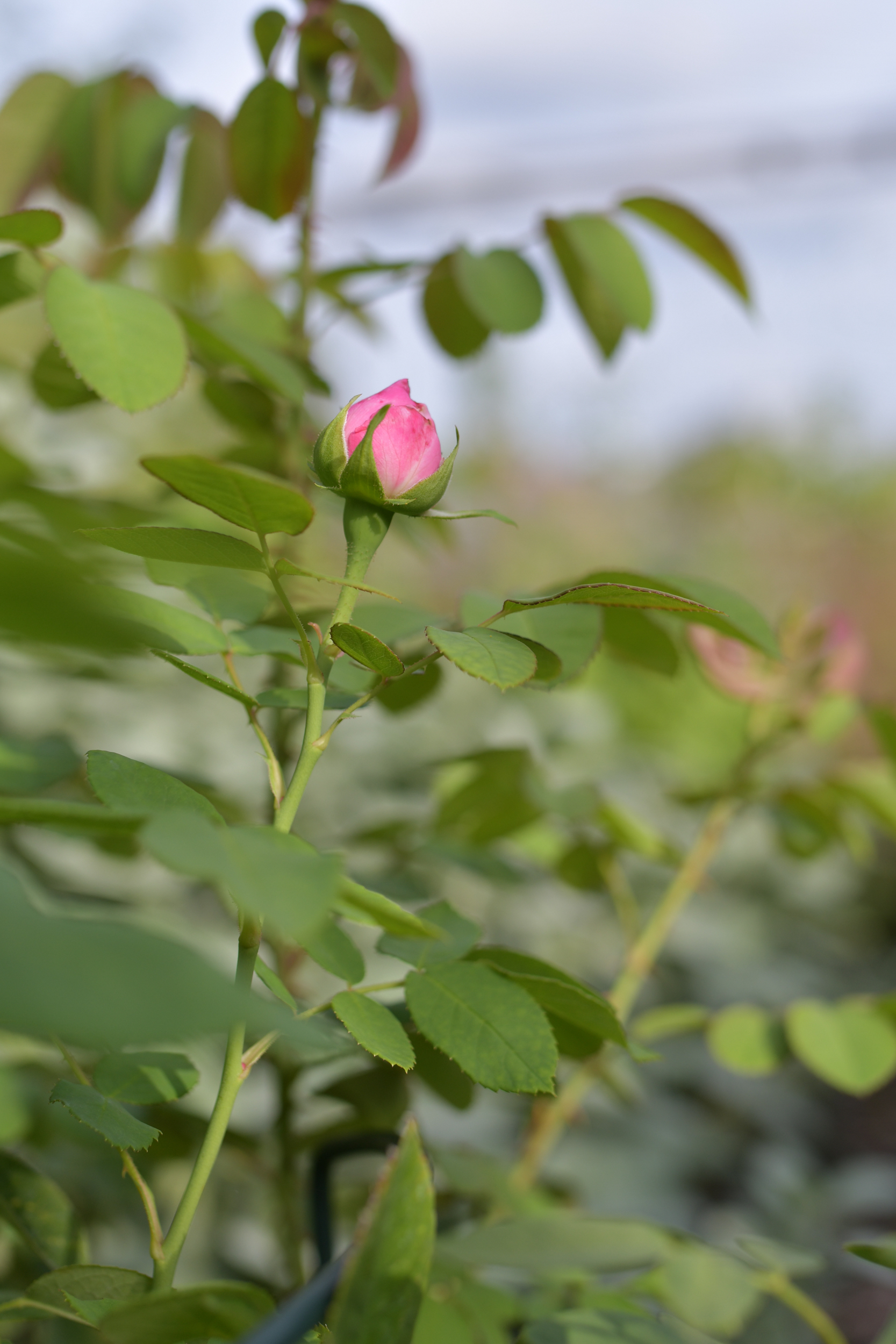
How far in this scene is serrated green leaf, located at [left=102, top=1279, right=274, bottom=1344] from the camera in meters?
0.19

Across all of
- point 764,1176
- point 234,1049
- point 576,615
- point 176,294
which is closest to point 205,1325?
point 234,1049

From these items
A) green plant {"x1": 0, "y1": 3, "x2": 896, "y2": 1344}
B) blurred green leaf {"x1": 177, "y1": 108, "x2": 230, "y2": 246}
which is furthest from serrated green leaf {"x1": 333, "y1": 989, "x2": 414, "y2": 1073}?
blurred green leaf {"x1": 177, "y1": 108, "x2": 230, "y2": 246}

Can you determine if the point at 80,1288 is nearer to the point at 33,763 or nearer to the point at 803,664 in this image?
the point at 33,763

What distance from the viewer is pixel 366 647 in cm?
23

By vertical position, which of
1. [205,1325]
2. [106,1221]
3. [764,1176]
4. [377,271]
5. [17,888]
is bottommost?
[764,1176]

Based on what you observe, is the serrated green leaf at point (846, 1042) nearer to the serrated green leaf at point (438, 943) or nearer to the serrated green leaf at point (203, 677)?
the serrated green leaf at point (438, 943)

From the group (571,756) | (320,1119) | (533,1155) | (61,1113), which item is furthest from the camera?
(571,756)

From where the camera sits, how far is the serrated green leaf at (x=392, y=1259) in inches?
7.7

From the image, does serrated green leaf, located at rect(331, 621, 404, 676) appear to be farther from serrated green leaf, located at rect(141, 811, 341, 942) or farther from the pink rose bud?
the pink rose bud

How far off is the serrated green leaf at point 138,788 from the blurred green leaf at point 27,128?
411 millimetres

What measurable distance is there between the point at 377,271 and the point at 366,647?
33 cm

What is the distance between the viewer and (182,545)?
0.23 meters

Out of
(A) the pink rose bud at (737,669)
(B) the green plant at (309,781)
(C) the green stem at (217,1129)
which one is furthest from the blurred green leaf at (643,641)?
(C) the green stem at (217,1129)

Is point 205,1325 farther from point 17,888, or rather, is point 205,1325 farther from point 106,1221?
point 106,1221
